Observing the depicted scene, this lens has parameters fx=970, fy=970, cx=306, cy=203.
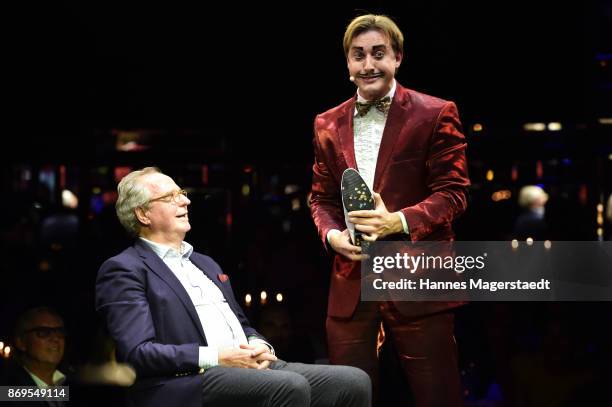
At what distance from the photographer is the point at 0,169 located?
4492 mm

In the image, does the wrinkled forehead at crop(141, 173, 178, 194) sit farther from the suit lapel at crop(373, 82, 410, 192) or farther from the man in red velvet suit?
the suit lapel at crop(373, 82, 410, 192)

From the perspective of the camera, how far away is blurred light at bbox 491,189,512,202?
4.39 metres

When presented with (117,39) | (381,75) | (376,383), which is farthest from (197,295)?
(117,39)

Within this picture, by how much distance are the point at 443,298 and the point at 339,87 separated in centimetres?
131

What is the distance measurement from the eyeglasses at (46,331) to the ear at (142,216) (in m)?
0.81

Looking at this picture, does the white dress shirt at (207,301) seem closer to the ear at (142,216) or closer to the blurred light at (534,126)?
the ear at (142,216)

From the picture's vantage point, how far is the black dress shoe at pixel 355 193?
3049mm

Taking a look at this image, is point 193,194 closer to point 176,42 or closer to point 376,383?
point 176,42

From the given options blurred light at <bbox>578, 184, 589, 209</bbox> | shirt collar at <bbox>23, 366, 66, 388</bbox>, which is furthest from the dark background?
shirt collar at <bbox>23, 366, 66, 388</bbox>

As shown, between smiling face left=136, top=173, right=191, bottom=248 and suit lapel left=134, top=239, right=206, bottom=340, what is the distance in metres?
0.10

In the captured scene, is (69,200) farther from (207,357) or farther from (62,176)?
(207,357)

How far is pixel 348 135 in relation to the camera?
324cm

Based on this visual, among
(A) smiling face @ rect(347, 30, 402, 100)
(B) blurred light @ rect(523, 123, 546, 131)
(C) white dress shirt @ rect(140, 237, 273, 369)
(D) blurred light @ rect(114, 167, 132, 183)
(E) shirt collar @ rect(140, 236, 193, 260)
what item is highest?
(A) smiling face @ rect(347, 30, 402, 100)

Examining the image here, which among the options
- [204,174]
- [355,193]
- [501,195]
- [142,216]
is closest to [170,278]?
[142,216]
